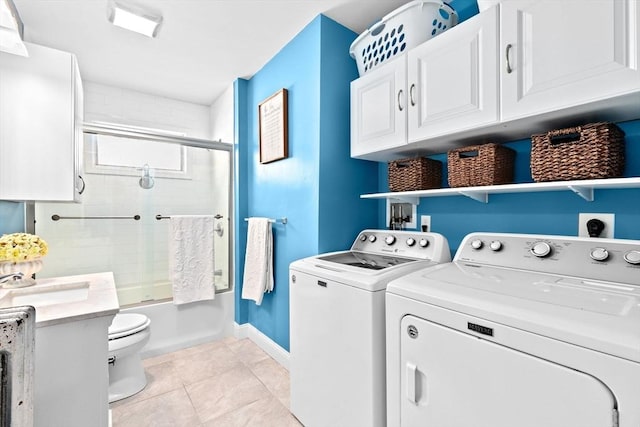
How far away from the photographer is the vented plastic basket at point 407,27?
60.7 inches

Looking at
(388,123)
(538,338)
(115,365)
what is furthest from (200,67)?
(538,338)

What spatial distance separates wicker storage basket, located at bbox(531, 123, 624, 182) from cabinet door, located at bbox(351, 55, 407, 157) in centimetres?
62

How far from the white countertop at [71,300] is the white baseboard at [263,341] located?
4.19ft

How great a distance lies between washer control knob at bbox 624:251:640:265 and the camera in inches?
39.7

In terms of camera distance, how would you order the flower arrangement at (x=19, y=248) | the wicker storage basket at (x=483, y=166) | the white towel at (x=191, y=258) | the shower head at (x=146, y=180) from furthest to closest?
the shower head at (x=146, y=180) < the white towel at (x=191, y=258) < the flower arrangement at (x=19, y=248) < the wicker storage basket at (x=483, y=166)

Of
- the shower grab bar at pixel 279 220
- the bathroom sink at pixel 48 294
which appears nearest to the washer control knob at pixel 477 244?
the shower grab bar at pixel 279 220

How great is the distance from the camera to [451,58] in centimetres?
136

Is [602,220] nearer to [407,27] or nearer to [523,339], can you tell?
[523,339]

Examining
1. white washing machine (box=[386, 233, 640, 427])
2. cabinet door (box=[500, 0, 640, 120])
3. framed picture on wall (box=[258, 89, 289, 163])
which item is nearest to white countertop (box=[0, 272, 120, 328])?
white washing machine (box=[386, 233, 640, 427])

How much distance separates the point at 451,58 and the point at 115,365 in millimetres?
2612

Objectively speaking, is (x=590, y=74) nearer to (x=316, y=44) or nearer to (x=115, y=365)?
(x=316, y=44)

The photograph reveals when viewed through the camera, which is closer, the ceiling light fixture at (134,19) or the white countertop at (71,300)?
the white countertop at (71,300)

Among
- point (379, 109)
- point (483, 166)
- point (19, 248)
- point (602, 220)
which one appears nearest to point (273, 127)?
point (379, 109)

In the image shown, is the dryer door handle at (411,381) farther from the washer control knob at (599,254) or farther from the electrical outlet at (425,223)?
the electrical outlet at (425,223)
